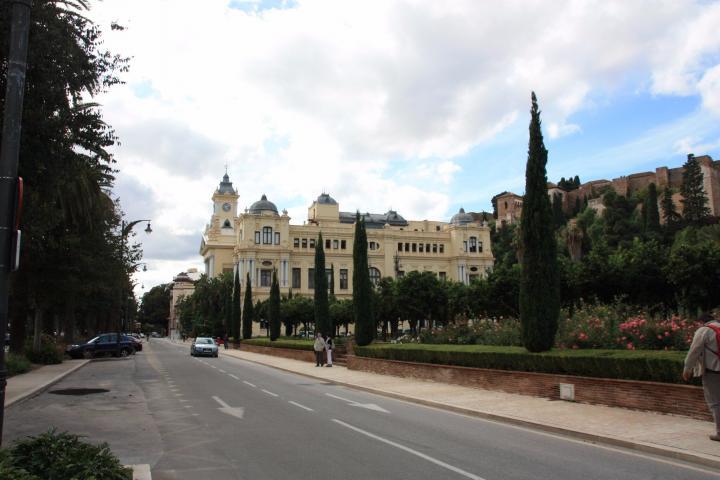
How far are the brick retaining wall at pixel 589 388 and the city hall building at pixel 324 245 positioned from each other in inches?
2548

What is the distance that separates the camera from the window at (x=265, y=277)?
291 ft

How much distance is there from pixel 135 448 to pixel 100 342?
3502 cm

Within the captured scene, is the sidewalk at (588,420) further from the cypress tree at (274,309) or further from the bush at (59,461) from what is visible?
the cypress tree at (274,309)

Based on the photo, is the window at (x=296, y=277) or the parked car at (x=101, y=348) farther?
the window at (x=296, y=277)

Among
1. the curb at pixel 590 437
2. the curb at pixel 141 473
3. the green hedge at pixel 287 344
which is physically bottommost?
the curb at pixel 590 437

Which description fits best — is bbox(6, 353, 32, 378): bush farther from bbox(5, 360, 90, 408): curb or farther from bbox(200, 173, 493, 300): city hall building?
bbox(200, 173, 493, 300): city hall building

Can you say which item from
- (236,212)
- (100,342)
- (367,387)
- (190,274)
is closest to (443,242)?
(236,212)

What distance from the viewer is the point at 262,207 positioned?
94.8m

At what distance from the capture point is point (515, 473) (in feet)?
25.4

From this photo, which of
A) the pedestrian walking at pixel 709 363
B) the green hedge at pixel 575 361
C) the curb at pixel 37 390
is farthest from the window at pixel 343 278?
the pedestrian walking at pixel 709 363

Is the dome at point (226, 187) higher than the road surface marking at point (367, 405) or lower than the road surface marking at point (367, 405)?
higher

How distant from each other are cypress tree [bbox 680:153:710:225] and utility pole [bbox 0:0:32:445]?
11974cm

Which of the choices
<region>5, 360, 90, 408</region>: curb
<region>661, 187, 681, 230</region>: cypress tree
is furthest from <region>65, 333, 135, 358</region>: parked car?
<region>661, 187, 681, 230</region>: cypress tree

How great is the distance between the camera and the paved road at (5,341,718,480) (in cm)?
793
